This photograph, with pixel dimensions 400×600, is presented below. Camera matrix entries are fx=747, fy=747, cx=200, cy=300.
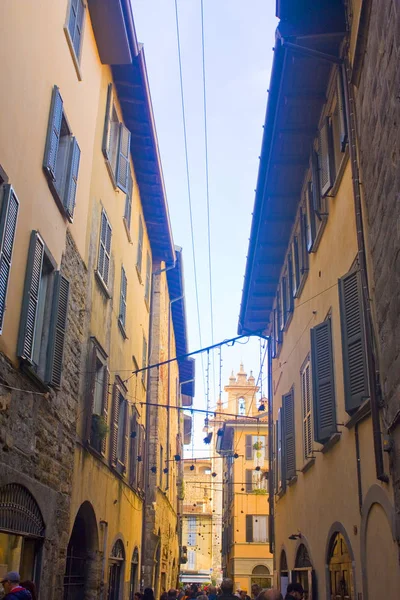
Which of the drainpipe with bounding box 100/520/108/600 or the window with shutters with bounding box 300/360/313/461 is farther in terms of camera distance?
the drainpipe with bounding box 100/520/108/600

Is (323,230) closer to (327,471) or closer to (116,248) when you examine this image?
(327,471)

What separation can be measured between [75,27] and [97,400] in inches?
240

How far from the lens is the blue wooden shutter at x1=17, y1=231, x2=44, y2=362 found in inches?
309

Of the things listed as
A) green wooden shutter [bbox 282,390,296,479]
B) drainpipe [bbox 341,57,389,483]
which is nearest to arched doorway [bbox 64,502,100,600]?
green wooden shutter [bbox 282,390,296,479]

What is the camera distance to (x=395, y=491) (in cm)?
706

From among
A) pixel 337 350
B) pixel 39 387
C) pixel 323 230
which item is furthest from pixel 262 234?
pixel 39 387

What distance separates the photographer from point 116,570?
15422 millimetres

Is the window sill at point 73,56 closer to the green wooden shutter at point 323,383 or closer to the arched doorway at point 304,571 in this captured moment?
the green wooden shutter at point 323,383

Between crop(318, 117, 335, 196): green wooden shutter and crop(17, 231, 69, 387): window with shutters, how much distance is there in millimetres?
4014

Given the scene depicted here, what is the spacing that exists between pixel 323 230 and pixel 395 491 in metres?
5.36

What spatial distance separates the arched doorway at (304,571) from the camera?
12163 millimetres

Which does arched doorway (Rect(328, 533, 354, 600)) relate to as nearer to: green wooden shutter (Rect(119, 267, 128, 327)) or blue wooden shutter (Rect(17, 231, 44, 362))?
blue wooden shutter (Rect(17, 231, 44, 362))

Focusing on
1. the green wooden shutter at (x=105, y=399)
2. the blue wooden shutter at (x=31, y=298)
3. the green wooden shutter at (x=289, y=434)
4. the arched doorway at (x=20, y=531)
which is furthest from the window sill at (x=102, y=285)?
the arched doorway at (x=20, y=531)

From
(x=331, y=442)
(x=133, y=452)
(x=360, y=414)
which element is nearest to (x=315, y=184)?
(x=331, y=442)
